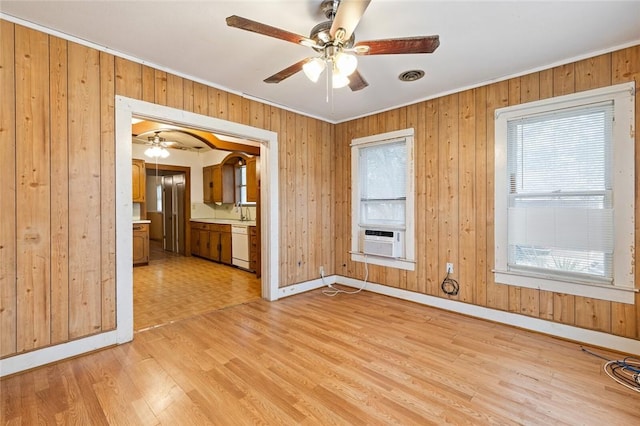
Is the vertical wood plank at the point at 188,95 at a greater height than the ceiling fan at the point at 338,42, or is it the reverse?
the vertical wood plank at the point at 188,95

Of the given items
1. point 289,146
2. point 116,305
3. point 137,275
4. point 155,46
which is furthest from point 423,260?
point 137,275

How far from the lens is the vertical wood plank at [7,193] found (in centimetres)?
203

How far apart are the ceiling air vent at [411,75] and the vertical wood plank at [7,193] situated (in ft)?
10.3

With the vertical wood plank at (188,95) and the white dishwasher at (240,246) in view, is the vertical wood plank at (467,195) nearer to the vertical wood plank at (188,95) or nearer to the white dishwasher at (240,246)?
the vertical wood plank at (188,95)

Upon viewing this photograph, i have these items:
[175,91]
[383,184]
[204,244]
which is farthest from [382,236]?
[204,244]

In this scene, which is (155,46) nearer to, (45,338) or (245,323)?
(45,338)

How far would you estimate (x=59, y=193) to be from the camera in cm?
225

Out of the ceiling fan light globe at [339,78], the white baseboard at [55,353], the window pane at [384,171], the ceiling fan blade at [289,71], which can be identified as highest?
the ceiling fan blade at [289,71]

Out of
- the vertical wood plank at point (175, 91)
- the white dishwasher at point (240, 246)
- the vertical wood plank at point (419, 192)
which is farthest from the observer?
the white dishwasher at point (240, 246)

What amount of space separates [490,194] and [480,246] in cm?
57

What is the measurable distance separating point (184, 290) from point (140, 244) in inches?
95.8

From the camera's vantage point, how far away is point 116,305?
8.23 ft

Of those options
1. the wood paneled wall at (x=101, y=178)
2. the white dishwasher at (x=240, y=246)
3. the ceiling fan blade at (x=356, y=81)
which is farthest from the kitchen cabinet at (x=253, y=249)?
the ceiling fan blade at (x=356, y=81)

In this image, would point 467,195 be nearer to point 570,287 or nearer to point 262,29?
point 570,287
